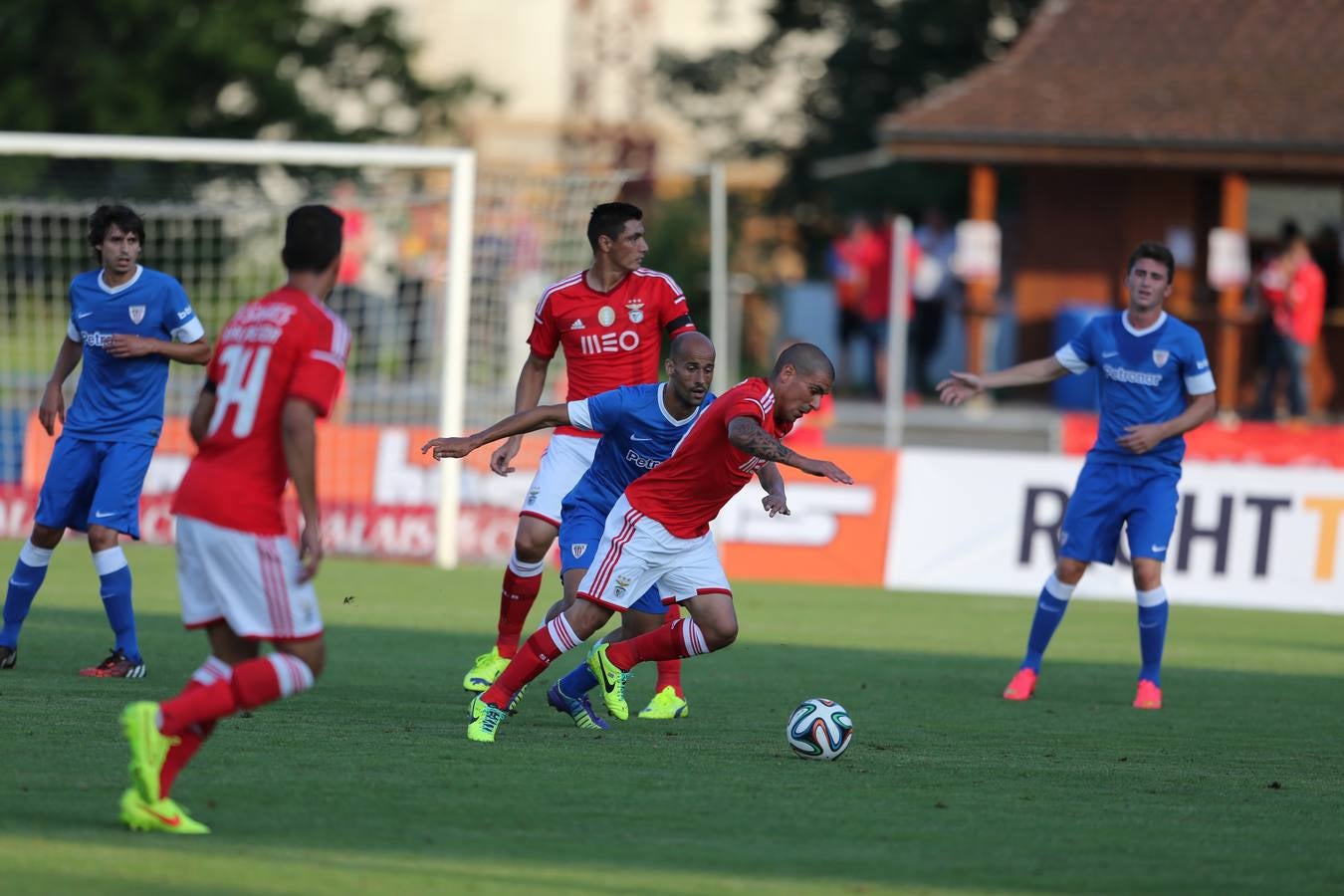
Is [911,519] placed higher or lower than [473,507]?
higher

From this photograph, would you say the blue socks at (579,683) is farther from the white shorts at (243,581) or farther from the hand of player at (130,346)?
the hand of player at (130,346)

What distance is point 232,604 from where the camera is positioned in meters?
6.29

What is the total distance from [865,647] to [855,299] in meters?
14.3

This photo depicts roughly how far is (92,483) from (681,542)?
10.9 ft

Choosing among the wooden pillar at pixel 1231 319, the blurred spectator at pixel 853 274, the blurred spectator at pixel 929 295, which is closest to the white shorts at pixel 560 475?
the blurred spectator at pixel 853 274

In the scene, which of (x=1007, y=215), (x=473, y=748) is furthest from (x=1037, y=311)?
(x=473, y=748)

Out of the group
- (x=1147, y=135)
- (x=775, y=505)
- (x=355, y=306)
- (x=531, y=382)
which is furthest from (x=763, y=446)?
(x=1147, y=135)

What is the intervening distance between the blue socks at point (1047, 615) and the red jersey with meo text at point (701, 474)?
2.92 metres

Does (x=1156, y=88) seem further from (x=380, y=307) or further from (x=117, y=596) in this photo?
(x=117, y=596)

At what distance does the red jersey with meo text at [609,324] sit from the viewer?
964 cm

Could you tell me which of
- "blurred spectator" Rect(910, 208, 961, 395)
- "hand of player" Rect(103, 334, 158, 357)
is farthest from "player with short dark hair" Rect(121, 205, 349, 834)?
"blurred spectator" Rect(910, 208, 961, 395)

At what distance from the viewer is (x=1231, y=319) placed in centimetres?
2539

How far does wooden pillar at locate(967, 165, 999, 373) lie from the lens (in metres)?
25.7

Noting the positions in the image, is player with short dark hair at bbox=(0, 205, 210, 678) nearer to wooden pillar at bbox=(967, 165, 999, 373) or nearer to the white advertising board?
the white advertising board
